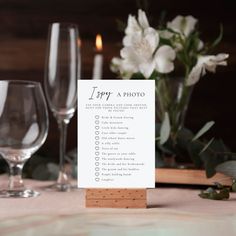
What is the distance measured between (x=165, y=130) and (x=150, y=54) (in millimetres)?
143

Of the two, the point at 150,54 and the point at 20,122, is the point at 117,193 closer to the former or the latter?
the point at 20,122

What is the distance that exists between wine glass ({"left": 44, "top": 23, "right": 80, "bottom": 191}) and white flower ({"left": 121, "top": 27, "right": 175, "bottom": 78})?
113 millimetres

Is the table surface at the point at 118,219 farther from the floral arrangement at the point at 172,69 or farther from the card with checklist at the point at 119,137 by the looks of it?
the floral arrangement at the point at 172,69

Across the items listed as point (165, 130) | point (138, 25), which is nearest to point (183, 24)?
point (138, 25)

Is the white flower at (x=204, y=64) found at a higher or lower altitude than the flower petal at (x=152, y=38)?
lower

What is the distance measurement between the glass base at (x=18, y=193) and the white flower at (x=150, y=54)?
0.30 meters

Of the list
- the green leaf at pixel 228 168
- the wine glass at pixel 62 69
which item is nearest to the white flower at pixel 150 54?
the wine glass at pixel 62 69

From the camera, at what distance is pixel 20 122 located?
1.07m

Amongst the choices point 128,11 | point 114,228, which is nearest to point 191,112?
point 128,11

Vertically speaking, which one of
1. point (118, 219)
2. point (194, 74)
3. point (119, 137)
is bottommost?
point (118, 219)

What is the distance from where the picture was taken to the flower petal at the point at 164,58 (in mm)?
1226

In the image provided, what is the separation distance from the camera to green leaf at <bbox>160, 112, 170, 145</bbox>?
122cm

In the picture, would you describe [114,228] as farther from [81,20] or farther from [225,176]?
[81,20]

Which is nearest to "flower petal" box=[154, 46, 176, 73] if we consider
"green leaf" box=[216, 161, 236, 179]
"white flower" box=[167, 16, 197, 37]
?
"white flower" box=[167, 16, 197, 37]
